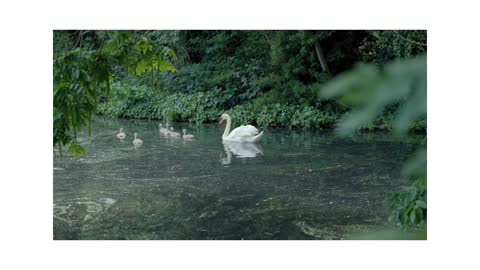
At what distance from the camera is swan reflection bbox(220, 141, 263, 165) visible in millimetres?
7734

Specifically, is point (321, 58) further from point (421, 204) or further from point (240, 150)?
point (421, 204)

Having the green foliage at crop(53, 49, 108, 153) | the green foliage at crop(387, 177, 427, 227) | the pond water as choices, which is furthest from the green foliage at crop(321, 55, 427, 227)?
the pond water

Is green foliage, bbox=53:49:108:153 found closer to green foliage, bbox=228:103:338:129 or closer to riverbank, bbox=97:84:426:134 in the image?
riverbank, bbox=97:84:426:134

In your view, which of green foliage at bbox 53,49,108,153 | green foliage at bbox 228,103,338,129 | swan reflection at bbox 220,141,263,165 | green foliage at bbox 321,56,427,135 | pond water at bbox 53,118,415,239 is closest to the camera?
green foliage at bbox 321,56,427,135

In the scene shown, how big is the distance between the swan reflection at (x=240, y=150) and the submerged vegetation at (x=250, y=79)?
1489mm

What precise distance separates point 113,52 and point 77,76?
378 mm

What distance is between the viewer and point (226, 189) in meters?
5.62

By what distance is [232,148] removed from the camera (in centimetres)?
868

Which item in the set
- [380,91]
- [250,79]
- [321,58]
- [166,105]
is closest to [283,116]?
[321,58]

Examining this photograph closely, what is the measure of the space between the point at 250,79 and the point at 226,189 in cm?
910

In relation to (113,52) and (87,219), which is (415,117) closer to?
(113,52)

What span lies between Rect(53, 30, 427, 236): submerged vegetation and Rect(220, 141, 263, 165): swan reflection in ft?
4.88

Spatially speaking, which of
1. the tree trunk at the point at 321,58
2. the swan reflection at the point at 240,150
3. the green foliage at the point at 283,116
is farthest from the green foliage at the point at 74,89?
the tree trunk at the point at 321,58
